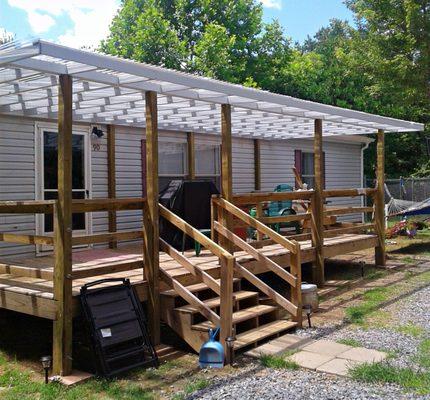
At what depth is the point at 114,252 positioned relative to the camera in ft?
25.3

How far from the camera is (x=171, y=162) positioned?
948cm

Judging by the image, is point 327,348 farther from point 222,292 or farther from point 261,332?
point 222,292

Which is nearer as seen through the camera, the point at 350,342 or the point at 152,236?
the point at 350,342

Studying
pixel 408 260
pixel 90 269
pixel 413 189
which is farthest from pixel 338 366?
pixel 413 189

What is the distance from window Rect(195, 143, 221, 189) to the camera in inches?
398

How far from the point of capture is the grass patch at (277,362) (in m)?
4.54

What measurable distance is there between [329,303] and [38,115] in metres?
4.66

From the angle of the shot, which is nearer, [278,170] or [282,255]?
[282,255]

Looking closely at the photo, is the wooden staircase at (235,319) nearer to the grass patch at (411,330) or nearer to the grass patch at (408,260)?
the grass patch at (411,330)

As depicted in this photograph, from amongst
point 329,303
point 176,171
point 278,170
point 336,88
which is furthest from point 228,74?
point 329,303

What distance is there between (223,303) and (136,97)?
108 inches

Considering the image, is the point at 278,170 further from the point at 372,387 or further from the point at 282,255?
the point at 372,387

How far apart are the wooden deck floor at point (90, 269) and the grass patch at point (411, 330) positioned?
6.23 feet

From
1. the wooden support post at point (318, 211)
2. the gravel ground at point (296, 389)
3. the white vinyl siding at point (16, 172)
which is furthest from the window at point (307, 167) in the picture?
the gravel ground at point (296, 389)
